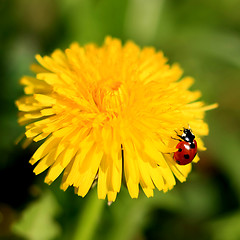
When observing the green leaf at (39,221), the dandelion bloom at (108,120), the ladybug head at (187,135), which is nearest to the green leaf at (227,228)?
the dandelion bloom at (108,120)

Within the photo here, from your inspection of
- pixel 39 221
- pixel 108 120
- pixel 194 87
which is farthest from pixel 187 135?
pixel 194 87

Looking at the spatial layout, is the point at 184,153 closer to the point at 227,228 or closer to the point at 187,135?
the point at 187,135

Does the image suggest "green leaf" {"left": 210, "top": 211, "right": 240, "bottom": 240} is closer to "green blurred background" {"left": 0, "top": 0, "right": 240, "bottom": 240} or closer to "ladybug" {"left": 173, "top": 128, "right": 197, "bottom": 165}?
"green blurred background" {"left": 0, "top": 0, "right": 240, "bottom": 240}

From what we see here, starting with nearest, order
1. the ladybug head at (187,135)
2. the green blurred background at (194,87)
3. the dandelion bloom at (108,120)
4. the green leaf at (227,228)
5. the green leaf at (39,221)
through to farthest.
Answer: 1. the dandelion bloom at (108,120)
2. the ladybug head at (187,135)
3. the green leaf at (39,221)
4. the green blurred background at (194,87)
5. the green leaf at (227,228)

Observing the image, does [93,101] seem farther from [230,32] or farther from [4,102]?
[230,32]

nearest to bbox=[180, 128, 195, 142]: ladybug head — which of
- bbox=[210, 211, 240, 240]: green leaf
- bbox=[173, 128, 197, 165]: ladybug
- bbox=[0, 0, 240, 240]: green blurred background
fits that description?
bbox=[173, 128, 197, 165]: ladybug

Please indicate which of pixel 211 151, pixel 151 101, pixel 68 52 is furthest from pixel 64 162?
pixel 211 151

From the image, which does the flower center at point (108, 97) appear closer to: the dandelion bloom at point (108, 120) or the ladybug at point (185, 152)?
the dandelion bloom at point (108, 120)
